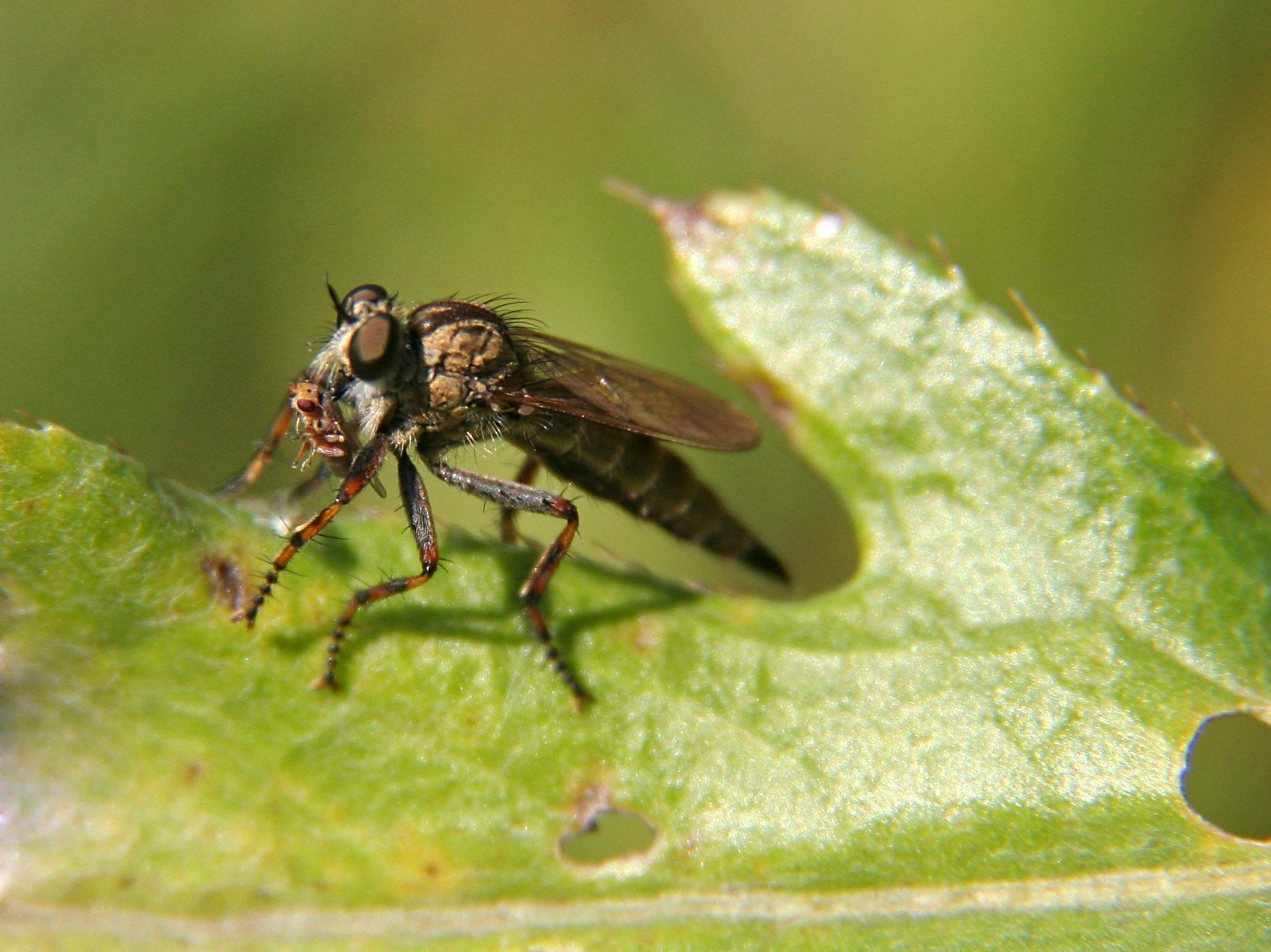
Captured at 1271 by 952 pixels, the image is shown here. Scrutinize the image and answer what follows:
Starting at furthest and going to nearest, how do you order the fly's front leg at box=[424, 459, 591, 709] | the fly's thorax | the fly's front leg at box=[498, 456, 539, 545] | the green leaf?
the fly's front leg at box=[498, 456, 539, 545] < the fly's thorax < the fly's front leg at box=[424, 459, 591, 709] < the green leaf

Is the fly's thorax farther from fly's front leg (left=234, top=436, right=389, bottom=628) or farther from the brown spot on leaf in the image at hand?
the brown spot on leaf

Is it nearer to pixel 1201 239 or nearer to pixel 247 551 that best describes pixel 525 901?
pixel 247 551

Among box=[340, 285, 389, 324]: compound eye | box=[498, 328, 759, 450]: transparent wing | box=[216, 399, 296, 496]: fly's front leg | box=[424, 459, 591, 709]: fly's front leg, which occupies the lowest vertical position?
box=[216, 399, 296, 496]: fly's front leg

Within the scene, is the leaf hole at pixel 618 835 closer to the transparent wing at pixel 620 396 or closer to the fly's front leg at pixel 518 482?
the fly's front leg at pixel 518 482

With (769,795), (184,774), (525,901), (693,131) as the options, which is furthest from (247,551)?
(693,131)

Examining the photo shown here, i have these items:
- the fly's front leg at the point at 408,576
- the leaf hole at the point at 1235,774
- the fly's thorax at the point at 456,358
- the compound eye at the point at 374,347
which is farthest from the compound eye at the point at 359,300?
the leaf hole at the point at 1235,774

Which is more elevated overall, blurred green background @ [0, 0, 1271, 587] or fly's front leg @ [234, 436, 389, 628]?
blurred green background @ [0, 0, 1271, 587]

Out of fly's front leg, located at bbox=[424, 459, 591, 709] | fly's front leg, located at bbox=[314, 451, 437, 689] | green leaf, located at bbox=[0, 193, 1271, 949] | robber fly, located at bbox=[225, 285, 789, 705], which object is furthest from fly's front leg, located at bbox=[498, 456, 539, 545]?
green leaf, located at bbox=[0, 193, 1271, 949]
